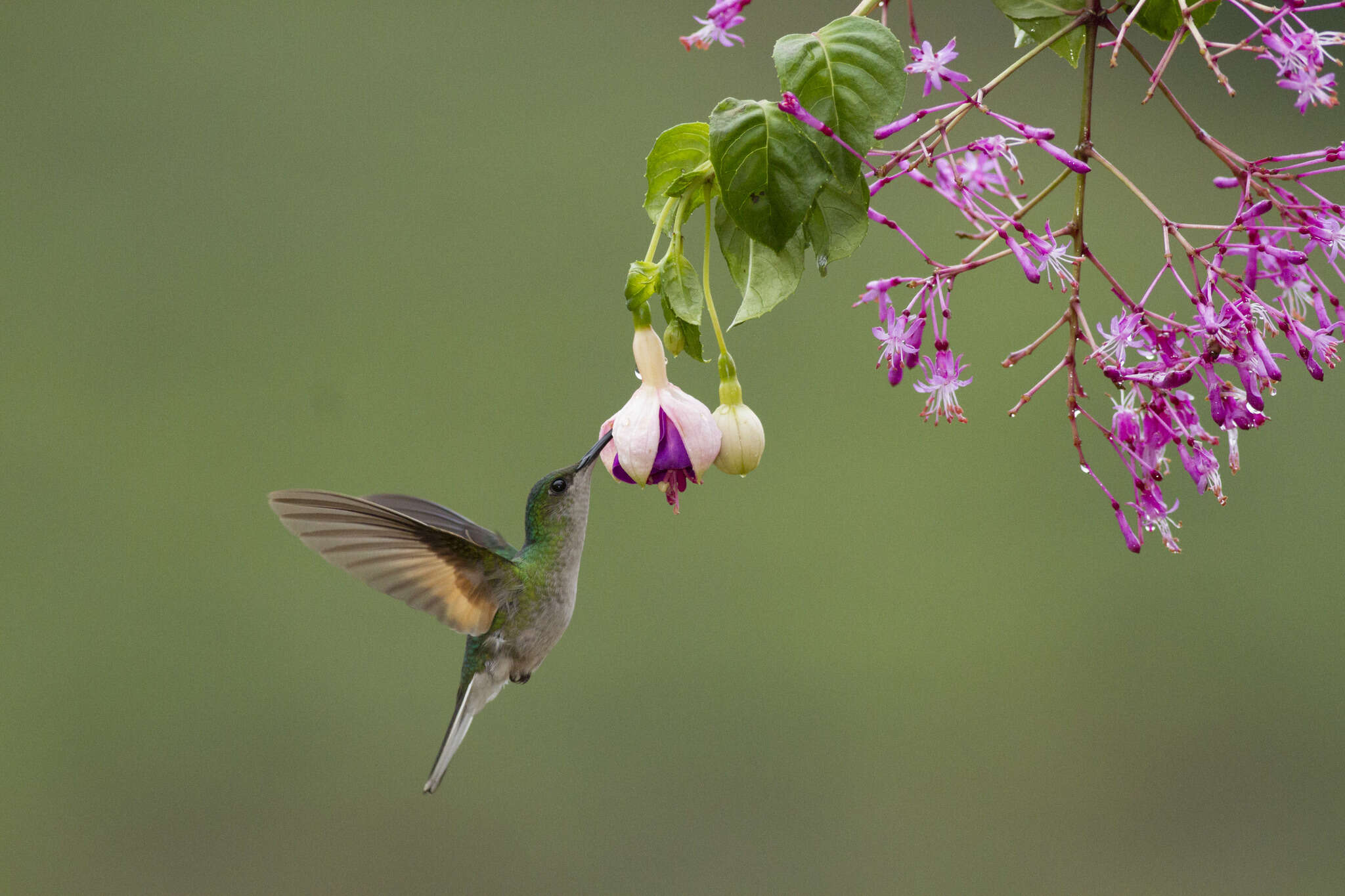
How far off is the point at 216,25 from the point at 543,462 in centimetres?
122

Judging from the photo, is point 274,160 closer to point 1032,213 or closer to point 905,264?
point 905,264

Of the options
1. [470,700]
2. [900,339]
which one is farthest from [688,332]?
[470,700]

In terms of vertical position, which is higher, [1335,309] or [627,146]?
[627,146]

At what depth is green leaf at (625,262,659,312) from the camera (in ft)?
1.99

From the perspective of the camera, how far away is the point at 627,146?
→ 9.78 feet

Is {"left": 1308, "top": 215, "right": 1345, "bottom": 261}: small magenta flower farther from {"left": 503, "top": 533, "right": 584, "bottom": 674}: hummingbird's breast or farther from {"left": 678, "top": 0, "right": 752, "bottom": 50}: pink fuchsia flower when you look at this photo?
{"left": 503, "top": 533, "right": 584, "bottom": 674}: hummingbird's breast

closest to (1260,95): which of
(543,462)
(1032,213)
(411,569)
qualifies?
(1032,213)

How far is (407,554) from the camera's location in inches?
35.4

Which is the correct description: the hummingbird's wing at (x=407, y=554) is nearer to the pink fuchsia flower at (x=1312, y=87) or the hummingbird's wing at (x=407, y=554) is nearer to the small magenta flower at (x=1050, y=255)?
the small magenta flower at (x=1050, y=255)

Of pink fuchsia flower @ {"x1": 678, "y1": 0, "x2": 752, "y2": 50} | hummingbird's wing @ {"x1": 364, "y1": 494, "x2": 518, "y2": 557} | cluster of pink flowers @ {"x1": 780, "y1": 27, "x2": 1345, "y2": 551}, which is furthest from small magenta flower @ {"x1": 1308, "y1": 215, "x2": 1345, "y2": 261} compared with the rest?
hummingbird's wing @ {"x1": 364, "y1": 494, "x2": 518, "y2": 557}

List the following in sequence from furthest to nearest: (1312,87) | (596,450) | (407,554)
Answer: (407,554), (596,450), (1312,87)

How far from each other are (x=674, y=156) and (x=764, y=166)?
8 cm

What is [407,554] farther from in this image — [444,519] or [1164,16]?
[1164,16]

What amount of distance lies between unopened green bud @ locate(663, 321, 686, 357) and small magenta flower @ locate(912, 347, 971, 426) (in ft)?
0.42
